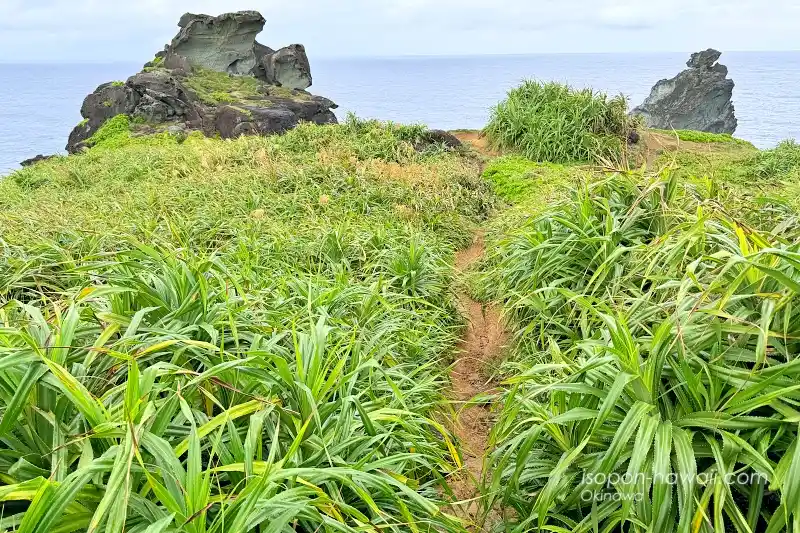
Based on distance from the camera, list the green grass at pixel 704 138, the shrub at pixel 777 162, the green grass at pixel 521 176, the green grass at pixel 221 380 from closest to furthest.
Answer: the green grass at pixel 221 380 < the green grass at pixel 521 176 < the shrub at pixel 777 162 < the green grass at pixel 704 138

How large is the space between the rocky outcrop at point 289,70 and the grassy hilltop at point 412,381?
2066 cm

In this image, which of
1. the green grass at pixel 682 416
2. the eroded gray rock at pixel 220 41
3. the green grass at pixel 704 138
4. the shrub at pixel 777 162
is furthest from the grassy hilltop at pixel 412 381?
the eroded gray rock at pixel 220 41

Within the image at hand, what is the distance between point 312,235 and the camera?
17.2 feet

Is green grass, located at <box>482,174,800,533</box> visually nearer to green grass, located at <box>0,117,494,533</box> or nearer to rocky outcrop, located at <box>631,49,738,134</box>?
green grass, located at <box>0,117,494,533</box>

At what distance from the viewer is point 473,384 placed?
12.5 feet

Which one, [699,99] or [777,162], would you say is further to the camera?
[699,99]

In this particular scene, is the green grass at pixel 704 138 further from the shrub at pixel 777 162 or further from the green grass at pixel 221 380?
the green grass at pixel 221 380

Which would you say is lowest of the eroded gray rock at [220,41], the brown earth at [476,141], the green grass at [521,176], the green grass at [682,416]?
the green grass at [682,416]

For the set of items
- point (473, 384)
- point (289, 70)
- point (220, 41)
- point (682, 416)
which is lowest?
point (473, 384)

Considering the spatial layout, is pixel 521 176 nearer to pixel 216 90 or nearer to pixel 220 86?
pixel 216 90

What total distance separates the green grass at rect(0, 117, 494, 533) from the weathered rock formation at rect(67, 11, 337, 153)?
11.6 m

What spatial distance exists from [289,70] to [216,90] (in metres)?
4.13

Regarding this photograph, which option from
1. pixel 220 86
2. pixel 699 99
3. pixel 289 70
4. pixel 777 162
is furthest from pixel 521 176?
pixel 289 70

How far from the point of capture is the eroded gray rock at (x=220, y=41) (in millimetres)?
23750
